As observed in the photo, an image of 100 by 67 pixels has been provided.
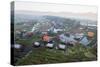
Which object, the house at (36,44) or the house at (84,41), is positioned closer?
the house at (36,44)

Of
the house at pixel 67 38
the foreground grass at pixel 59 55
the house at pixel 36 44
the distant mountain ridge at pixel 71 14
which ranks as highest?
the distant mountain ridge at pixel 71 14

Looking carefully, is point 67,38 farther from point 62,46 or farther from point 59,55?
point 59,55

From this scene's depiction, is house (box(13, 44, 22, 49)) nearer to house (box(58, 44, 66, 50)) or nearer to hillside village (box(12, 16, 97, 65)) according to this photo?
hillside village (box(12, 16, 97, 65))

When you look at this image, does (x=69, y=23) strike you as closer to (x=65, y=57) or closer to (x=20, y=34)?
(x=65, y=57)

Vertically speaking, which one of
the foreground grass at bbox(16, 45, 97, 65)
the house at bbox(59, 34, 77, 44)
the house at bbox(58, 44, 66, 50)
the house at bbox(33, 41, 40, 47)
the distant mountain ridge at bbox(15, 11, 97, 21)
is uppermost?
the distant mountain ridge at bbox(15, 11, 97, 21)

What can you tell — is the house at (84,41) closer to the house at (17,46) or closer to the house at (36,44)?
the house at (36,44)

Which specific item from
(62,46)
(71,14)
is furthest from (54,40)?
(71,14)

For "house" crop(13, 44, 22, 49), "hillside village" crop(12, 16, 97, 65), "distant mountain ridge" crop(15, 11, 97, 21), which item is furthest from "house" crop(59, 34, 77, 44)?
"house" crop(13, 44, 22, 49)

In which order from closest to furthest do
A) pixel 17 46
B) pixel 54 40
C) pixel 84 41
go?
1. pixel 17 46
2. pixel 54 40
3. pixel 84 41

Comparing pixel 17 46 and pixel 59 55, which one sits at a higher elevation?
pixel 17 46

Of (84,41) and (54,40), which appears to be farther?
(84,41)

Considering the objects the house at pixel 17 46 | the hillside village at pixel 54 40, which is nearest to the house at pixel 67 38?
the hillside village at pixel 54 40

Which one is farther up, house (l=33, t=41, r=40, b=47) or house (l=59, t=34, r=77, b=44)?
house (l=59, t=34, r=77, b=44)
